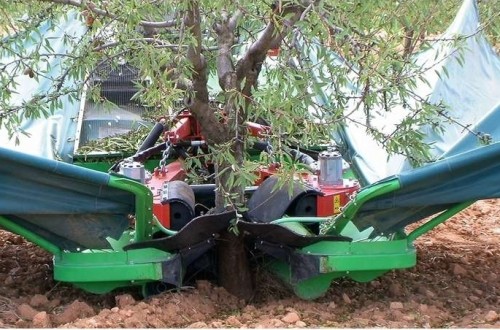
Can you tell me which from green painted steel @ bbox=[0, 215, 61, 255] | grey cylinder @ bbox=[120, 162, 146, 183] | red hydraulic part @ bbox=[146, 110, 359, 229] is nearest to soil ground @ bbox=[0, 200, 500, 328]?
green painted steel @ bbox=[0, 215, 61, 255]

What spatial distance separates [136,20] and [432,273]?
1.96 m

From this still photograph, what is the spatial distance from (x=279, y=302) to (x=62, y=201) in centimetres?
96

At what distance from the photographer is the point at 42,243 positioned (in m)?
3.85

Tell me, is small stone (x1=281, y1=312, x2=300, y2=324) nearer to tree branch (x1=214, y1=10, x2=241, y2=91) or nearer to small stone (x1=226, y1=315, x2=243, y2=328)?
small stone (x1=226, y1=315, x2=243, y2=328)

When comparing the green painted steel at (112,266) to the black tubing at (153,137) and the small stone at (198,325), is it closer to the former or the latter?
the small stone at (198,325)

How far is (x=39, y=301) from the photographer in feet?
13.1

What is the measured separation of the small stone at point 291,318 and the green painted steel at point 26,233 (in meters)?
0.92

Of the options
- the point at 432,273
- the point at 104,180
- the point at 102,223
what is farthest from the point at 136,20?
the point at 432,273

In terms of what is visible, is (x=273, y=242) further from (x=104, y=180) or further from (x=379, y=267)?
(x=104, y=180)

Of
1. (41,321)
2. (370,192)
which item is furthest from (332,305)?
(41,321)

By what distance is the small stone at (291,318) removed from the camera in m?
3.70

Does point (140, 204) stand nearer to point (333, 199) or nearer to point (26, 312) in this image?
point (26, 312)

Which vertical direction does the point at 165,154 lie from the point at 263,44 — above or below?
below

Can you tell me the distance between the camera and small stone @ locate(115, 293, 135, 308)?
3834 mm
